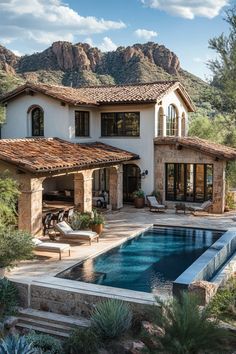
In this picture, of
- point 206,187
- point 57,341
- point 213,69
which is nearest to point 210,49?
point 213,69

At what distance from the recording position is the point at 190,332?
9047mm

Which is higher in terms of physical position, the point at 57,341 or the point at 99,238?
the point at 99,238

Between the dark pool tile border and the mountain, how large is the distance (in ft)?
154

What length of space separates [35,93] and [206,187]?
12.9m

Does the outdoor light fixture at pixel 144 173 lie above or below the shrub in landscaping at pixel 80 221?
above

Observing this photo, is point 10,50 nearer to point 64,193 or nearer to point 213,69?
point 64,193

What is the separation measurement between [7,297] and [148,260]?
6.24m

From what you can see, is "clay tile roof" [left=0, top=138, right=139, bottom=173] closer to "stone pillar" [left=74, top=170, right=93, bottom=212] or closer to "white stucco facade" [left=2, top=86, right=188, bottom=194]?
"stone pillar" [left=74, top=170, right=93, bottom=212]

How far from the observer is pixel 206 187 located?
27906 millimetres

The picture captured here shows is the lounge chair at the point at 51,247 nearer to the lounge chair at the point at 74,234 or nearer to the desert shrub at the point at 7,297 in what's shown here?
the lounge chair at the point at 74,234

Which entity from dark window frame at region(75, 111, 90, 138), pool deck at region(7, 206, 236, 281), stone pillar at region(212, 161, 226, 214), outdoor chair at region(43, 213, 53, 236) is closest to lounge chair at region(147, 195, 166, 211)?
pool deck at region(7, 206, 236, 281)

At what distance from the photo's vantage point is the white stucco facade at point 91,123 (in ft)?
90.1

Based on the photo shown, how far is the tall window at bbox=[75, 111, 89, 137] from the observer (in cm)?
2836

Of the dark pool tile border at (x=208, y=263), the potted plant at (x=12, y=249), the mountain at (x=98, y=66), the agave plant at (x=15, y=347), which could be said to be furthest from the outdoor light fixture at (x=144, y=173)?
the mountain at (x=98, y=66)
